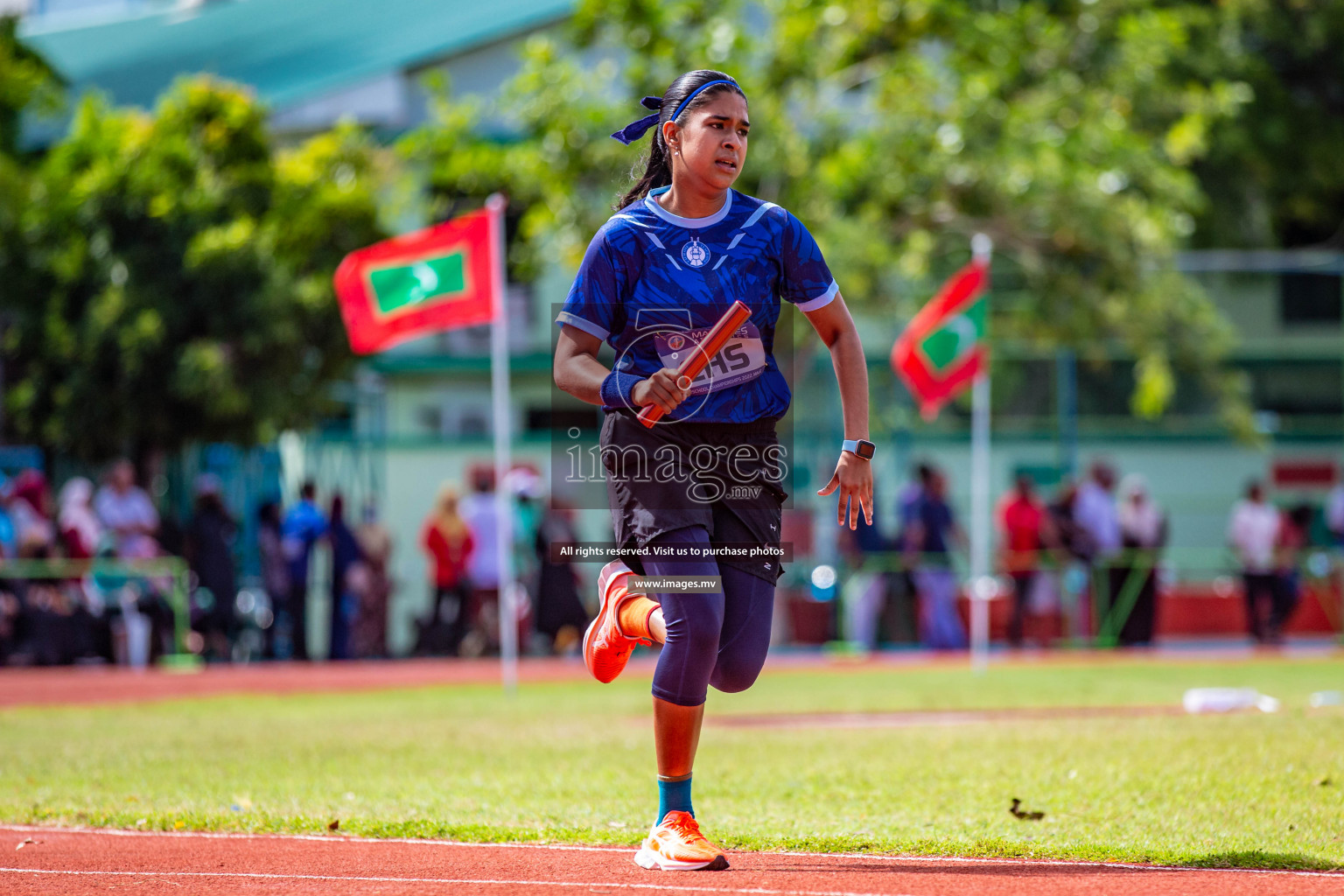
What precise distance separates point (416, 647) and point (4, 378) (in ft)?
23.1

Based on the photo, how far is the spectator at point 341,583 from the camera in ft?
64.7

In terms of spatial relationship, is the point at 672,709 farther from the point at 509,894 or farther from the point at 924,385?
the point at 924,385

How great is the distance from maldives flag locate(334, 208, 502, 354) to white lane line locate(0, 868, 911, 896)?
1002 centimetres

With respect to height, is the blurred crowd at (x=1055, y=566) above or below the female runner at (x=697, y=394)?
below

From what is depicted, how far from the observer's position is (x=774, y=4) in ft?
69.6

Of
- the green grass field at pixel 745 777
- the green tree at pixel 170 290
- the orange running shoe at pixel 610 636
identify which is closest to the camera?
the orange running shoe at pixel 610 636

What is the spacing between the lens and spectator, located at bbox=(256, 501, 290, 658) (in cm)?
1947

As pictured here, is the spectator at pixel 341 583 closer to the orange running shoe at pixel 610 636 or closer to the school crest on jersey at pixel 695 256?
the orange running shoe at pixel 610 636

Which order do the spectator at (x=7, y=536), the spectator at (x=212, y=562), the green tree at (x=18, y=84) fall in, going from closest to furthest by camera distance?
the spectator at (x=7, y=536)
the spectator at (x=212, y=562)
the green tree at (x=18, y=84)

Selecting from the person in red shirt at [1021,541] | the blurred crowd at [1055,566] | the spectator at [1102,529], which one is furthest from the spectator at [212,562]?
the spectator at [1102,529]

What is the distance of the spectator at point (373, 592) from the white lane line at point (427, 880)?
14699mm

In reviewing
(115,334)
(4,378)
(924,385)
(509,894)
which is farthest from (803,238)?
(4,378)

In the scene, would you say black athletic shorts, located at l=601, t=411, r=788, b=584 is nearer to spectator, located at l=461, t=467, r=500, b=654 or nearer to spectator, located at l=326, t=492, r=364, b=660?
spectator, located at l=461, t=467, r=500, b=654

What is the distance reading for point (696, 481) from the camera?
5453mm
